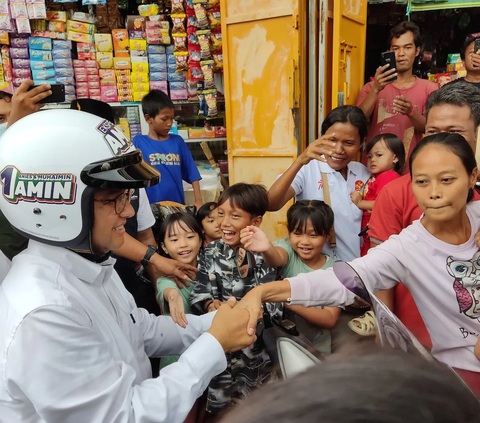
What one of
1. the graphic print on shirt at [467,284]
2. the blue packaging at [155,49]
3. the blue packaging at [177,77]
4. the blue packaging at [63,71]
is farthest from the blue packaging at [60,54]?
the graphic print on shirt at [467,284]

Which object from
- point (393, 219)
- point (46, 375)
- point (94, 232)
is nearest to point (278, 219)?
point (393, 219)

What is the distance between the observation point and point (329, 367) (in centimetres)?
42

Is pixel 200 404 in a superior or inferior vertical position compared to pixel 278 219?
inferior

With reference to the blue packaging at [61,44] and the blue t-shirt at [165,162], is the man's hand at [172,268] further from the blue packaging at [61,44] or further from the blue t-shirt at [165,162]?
the blue packaging at [61,44]

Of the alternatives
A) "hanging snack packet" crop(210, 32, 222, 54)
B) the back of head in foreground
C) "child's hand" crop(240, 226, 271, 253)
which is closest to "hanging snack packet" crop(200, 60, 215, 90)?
"hanging snack packet" crop(210, 32, 222, 54)

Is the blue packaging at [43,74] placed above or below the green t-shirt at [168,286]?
above

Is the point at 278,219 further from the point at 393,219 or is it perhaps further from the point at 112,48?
the point at 112,48

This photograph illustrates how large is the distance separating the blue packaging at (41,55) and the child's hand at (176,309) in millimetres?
4151

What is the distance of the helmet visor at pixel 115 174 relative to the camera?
→ 1.01 metres

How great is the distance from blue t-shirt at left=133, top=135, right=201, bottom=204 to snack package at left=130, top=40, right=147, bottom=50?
1834 millimetres

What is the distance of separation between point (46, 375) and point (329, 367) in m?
0.70

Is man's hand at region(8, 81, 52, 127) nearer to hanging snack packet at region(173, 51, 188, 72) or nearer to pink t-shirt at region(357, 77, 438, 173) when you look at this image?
pink t-shirt at region(357, 77, 438, 173)

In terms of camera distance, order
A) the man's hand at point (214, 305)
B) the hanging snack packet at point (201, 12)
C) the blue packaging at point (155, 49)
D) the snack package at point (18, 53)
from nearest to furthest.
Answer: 1. the man's hand at point (214, 305)
2. the hanging snack packet at point (201, 12)
3. the snack package at point (18, 53)
4. the blue packaging at point (155, 49)

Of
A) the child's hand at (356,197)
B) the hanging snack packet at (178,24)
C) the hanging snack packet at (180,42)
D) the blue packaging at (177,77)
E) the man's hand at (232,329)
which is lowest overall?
the man's hand at (232,329)
